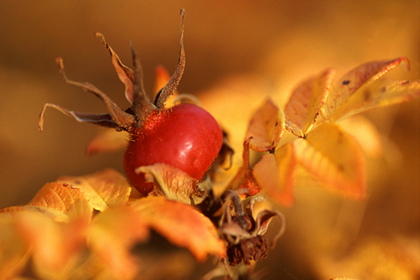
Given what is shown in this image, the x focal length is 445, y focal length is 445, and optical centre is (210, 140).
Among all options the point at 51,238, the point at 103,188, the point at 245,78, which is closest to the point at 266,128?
the point at 103,188

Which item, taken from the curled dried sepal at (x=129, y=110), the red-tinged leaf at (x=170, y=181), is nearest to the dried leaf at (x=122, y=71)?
the curled dried sepal at (x=129, y=110)

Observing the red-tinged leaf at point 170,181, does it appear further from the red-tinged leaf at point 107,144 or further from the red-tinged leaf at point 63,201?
the red-tinged leaf at point 107,144

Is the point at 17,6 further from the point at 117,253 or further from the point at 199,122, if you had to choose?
the point at 117,253

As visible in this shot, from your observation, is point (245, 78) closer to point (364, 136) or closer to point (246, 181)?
point (364, 136)

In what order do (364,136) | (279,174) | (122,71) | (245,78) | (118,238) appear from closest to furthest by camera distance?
(118,238) < (279,174) < (122,71) < (364,136) < (245,78)

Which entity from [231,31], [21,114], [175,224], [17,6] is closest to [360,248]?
[175,224]
